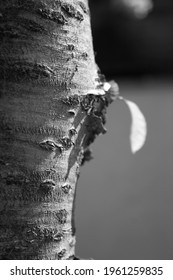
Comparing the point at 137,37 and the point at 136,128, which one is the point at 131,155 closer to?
the point at 137,37

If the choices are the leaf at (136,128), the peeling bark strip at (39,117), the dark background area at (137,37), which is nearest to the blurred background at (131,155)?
the dark background area at (137,37)

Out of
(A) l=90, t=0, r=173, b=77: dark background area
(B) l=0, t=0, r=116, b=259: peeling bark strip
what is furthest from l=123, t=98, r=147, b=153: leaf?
(A) l=90, t=0, r=173, b=77: dark background area

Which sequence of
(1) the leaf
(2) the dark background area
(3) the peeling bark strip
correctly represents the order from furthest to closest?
(2) the dark background area, (1) the leaf, (3) the peeling bark strip

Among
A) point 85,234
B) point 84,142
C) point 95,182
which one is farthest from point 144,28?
point 84,142

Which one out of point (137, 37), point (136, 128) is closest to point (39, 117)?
point (136, 128)

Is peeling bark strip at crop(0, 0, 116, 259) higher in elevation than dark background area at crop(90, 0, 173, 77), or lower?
lower

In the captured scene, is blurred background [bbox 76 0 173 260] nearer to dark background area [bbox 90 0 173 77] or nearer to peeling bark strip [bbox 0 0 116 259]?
dark background area [bbox 90 0 173 77]
